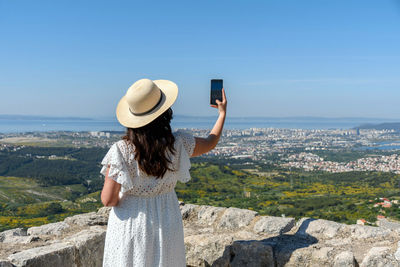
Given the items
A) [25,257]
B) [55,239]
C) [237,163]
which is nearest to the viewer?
[25,257]

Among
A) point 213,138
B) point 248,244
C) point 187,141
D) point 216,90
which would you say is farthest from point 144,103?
point 248,244

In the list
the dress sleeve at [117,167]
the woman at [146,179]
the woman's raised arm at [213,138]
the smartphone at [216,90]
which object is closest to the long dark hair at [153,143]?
the woman at [146,179]

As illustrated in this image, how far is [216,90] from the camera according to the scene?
3.05m

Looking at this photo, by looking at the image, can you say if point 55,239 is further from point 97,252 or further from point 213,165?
point 213,165

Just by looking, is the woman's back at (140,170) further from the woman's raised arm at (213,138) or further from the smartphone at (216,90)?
the smartphone at (216,90)

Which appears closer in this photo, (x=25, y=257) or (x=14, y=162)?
(x=25, y=257)

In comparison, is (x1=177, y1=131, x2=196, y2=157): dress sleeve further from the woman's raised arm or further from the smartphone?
the smartphone

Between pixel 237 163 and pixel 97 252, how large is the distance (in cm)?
3839

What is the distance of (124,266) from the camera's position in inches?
102

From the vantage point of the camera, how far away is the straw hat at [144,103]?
2.50 metres

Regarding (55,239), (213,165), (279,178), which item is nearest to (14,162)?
(213,165)

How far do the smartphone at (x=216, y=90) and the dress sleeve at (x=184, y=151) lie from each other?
47cm

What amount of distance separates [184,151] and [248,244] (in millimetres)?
1470

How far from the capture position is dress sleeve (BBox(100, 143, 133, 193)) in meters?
2.46
